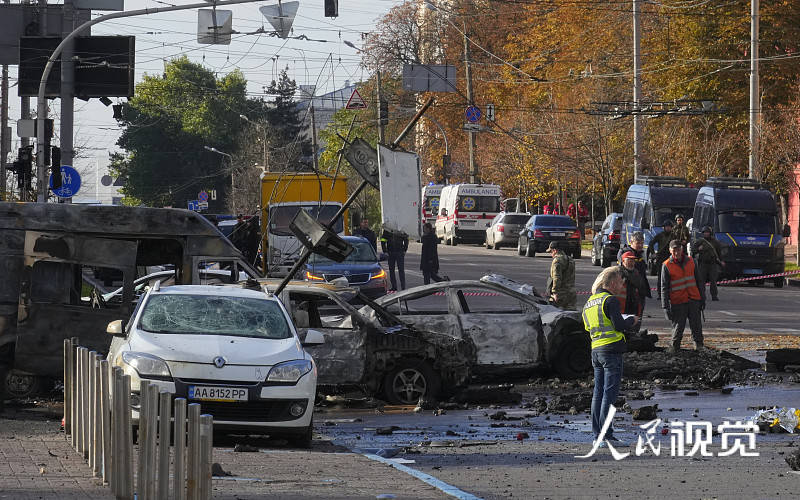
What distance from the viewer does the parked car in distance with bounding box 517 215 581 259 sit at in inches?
2051

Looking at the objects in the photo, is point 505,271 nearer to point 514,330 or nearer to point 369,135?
point 514,330

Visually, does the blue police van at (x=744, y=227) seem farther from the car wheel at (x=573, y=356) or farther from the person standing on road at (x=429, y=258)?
the car wheel at (x=573, y=356)

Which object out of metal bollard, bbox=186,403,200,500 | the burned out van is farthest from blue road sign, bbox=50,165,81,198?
metal bollard, bbox=186,403,200,500

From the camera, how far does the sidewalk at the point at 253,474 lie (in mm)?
8984

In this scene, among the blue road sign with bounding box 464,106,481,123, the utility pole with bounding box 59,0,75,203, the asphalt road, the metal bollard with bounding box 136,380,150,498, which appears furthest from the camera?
the blue road sign with bounding box 464,106,481,123

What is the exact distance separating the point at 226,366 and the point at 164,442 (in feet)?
13.8

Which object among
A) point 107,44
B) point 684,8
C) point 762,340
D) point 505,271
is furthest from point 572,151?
point 762,340

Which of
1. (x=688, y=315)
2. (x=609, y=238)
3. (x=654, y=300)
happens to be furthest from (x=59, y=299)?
(x=609, y=238)

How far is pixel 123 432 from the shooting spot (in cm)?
834

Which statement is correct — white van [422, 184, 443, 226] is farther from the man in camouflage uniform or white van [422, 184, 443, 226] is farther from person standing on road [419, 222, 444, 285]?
the man in camouflage uniform

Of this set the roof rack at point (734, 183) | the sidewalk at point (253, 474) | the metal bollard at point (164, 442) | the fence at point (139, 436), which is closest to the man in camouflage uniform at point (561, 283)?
the sidewalk at point (253, 474)

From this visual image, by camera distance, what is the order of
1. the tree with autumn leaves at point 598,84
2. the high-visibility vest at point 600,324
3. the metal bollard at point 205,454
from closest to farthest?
the metal bollard at point 205,454
the high-visibility vest at point 600,324
the tree with autumn leaves at point 598,84

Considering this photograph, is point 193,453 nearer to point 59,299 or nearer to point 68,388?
point 68,388

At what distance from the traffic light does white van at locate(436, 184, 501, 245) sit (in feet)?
130
